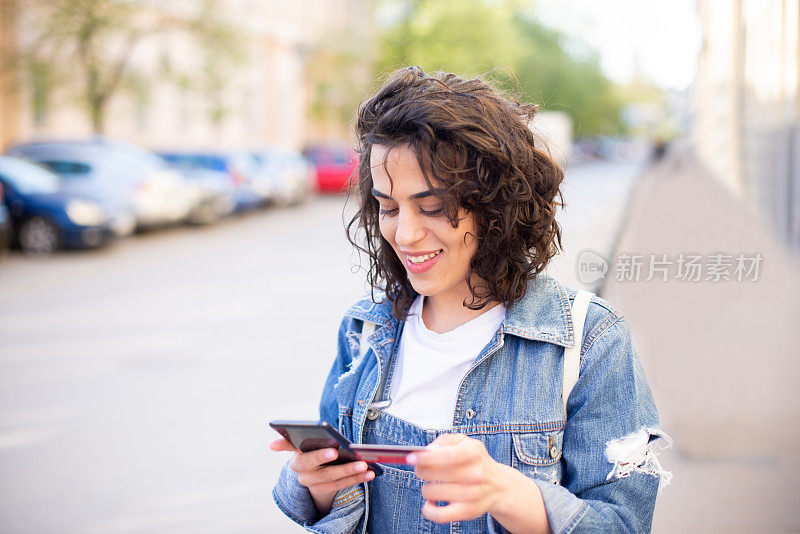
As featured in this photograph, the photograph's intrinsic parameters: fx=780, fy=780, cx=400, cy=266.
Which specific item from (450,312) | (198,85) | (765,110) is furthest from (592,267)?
(198,85)

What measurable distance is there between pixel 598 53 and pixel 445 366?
7067 centimetres

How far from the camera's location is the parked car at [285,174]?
2188 centimetres

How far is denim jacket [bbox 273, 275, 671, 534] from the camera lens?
5.11ft

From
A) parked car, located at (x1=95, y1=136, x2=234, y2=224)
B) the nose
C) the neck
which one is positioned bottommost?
→ the neck

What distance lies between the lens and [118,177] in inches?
559

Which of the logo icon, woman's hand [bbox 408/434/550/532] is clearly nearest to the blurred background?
the logo icon

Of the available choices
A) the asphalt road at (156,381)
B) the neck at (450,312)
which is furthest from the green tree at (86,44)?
the neck at (450,312)

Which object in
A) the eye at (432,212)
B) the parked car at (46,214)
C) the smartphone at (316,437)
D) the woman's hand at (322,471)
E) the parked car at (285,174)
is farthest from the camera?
the parked car at (285,174)

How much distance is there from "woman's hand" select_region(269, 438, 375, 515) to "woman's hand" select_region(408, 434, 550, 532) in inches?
10.2

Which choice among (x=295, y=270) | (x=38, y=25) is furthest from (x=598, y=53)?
(x=295, y=270)

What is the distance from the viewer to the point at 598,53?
222 feet

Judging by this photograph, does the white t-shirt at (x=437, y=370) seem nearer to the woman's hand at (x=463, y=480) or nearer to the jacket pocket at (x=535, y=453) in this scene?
the jacket pocket at (x=535, y=453)

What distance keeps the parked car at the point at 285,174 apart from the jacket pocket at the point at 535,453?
20.4 m

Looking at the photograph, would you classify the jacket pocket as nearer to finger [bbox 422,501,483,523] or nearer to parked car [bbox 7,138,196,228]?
finger [bbox 422,501,483,523]
